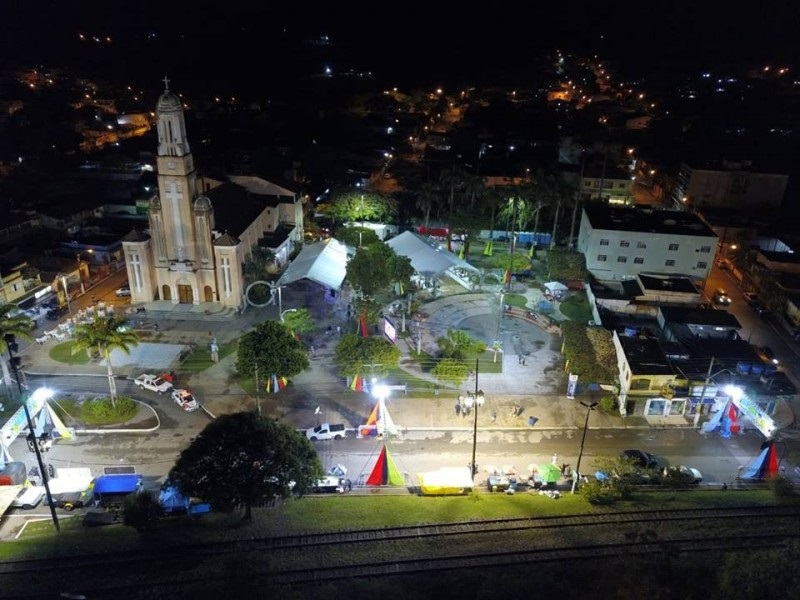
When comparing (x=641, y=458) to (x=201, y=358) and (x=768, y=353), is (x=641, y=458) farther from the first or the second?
(x=201, y=358)

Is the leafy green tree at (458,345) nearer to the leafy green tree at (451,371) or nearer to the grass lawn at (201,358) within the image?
the leafy green tree at (451,371)

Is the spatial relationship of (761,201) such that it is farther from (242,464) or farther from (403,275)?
(242,464)

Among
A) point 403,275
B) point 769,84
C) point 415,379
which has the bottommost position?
point 415,379

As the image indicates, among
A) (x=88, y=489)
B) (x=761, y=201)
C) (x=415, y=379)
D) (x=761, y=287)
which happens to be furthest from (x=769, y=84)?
(x=88, y=489)

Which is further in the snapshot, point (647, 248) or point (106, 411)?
point (647, 248)

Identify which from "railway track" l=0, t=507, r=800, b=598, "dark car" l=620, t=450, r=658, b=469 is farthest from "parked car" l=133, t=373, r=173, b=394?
"dark car" l=620, t=450, r=658, b=469

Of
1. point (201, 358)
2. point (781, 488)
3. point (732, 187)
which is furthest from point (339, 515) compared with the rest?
point (732, 187)

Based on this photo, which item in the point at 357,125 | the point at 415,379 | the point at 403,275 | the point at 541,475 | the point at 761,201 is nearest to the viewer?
the point at 541,475
